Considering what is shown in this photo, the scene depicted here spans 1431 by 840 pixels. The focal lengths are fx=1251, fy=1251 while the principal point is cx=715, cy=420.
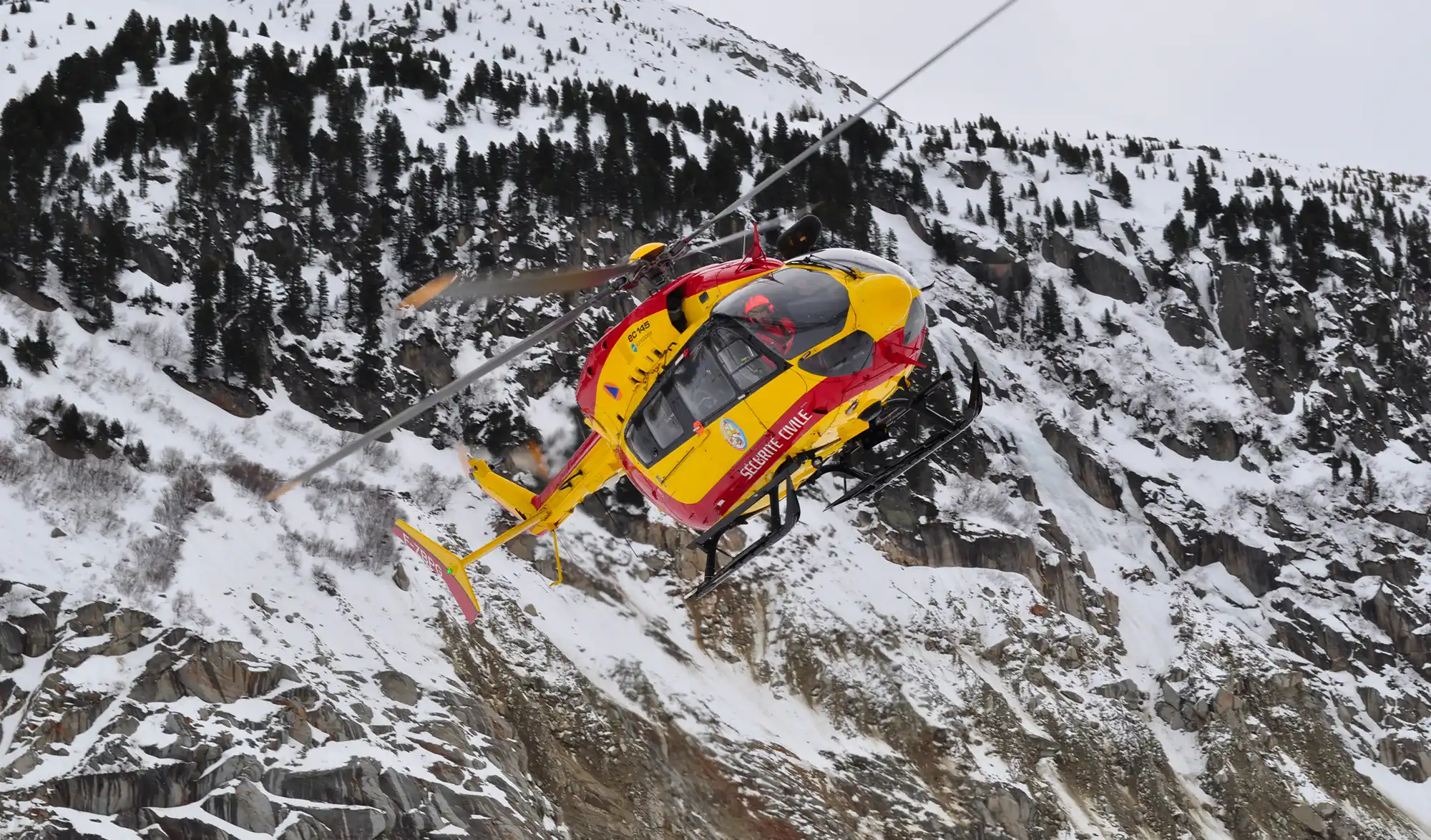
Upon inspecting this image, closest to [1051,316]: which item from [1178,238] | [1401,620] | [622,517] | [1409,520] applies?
[1178,238]

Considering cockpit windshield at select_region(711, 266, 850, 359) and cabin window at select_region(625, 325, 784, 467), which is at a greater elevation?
cockpit windshield at select_region(711, 266, 850, 359)

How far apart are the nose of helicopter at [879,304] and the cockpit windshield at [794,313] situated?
0.14 meters

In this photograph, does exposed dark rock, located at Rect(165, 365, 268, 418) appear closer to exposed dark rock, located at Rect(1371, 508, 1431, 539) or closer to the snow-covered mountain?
the snow-covered mountain

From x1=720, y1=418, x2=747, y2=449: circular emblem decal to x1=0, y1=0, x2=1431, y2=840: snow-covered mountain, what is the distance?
1133cm

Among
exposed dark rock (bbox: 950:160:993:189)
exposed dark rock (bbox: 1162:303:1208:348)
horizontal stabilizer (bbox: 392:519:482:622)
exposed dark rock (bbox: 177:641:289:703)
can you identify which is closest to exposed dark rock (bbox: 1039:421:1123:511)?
exposed dark rock (bbox: 1162:303:1208:348)

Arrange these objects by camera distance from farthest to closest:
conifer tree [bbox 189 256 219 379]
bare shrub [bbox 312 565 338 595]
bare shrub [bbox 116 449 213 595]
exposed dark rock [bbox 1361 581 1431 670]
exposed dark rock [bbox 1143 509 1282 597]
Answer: exposed dark rock [bbox 1143 509 1282 597] → exposed dark rock [bbox 1361 581 1431 670] → conifer tree [bbox 189 256 219 379] → bare shrub [bbox 312 565 338 595] → bare shrub [bbox 116 449 213 595]

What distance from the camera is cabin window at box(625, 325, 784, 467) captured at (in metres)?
13.0

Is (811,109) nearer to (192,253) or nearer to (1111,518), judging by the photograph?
(1111,518)

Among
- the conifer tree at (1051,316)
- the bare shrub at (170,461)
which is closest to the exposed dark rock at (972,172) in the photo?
the conifer tree at (1051,316)

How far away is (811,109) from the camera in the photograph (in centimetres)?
7356

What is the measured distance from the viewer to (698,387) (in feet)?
44.1

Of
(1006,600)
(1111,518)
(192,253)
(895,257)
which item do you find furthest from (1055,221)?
(192,253)

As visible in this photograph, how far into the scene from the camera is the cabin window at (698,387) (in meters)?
13.0

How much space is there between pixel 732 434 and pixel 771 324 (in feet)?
4.56
